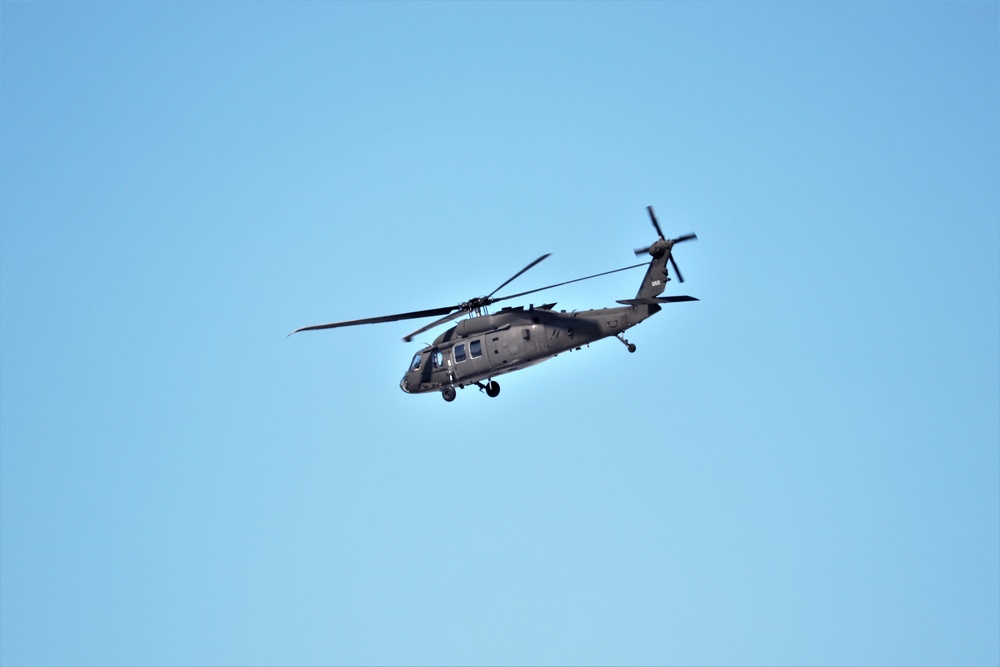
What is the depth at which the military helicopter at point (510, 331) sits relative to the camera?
7512 cm

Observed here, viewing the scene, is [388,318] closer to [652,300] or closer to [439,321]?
[439,321]

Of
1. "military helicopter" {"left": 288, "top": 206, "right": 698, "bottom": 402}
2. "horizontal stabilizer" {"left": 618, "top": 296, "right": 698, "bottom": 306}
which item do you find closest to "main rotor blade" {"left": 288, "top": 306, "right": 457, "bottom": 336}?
"military helicopter" {"left": 288, "top": 206, "right": 698, "bottom": 402}

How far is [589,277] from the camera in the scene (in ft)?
235

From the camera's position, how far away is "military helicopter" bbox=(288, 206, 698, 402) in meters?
75.1

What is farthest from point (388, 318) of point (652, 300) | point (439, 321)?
point (652, 300)

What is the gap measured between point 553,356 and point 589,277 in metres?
7.44

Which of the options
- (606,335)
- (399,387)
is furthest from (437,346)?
(606,335)

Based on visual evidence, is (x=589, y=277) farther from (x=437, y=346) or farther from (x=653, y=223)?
(x=437, y=346)

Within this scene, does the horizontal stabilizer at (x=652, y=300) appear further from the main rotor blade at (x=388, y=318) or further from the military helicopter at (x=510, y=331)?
the main rotor blade at (x=388, y=318)

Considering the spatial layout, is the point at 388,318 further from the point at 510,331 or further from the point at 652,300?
the point at 652,300

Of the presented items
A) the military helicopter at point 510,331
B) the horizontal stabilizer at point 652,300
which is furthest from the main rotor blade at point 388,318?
the horizontal stabilizer at point 652,300

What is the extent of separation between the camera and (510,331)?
3115 inches

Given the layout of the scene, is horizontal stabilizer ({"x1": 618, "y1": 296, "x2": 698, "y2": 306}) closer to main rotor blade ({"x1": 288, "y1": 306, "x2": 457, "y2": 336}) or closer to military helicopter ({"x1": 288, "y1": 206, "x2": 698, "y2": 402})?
military helicopter ({"x1": 288, "y1": 206, "x2": 698, "y2": 402})

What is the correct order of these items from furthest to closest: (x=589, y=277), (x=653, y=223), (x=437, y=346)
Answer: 1. (x=437, y=346)
2. (x=653, y=223)
3. (x=589, y=277)
